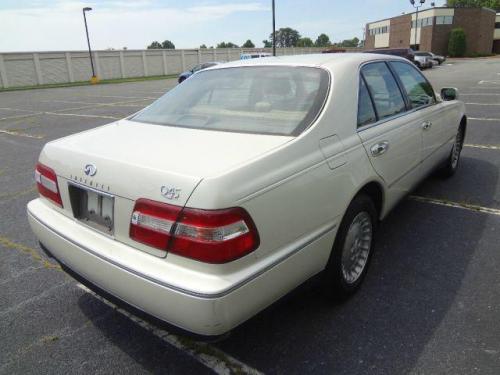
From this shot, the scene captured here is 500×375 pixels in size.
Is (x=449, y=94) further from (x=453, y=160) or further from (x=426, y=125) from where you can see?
(x=426, y=125)

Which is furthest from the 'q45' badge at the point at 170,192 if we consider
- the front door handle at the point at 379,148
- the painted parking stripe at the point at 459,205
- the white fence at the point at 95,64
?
the white fence at the point at 95,64

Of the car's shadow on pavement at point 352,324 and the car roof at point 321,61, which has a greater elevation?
the car roof at point 321,61

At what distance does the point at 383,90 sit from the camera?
3.41 m

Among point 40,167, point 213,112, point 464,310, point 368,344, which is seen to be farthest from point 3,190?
point 464,310

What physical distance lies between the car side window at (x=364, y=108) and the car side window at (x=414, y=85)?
34.1 inches

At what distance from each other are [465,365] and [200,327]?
1.48 m

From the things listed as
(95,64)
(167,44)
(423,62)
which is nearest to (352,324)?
(423,62)

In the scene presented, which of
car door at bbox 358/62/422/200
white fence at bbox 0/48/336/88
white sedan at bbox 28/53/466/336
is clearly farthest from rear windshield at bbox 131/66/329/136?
white fence at bbox 0/48/336/88

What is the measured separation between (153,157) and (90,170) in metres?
0.39

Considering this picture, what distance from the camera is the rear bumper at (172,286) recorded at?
1.90 metres

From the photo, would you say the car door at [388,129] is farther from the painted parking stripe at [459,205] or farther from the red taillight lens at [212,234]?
the red taillight lens at [212,234]

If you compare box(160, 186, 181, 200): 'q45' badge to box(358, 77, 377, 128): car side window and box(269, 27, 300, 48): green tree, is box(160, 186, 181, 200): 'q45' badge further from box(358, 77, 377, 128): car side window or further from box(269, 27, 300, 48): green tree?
box(269, 27, 300, 48): green tree

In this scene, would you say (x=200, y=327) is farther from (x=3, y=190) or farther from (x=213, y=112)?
(x=3, y=190)

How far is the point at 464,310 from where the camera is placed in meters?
2.79
